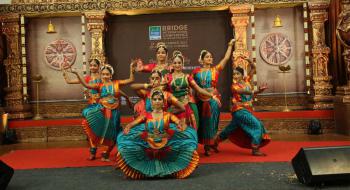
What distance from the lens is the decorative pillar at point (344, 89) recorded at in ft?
24.5

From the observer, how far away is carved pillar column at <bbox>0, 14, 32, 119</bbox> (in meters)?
8.92

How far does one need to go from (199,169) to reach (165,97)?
35.5 inches

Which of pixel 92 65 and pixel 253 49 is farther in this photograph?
pixel 253 49

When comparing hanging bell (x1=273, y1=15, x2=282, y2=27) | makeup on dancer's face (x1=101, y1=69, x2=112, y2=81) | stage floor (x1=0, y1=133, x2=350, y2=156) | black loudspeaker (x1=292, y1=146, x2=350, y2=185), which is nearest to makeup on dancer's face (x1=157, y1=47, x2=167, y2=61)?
makeup on dancer's face (x1=101, y1=69, x2=112, y2=81)

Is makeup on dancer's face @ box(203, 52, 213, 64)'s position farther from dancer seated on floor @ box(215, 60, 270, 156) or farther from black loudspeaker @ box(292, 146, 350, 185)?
black loudspeaker @ box(292, 146, 350, 185)

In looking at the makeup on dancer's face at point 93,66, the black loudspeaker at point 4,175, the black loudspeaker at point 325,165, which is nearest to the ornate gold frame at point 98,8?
the makeup on dancer's face at point 93,66

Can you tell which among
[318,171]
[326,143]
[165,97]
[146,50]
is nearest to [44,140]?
[146,50]

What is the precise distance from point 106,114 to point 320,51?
4.80 metres

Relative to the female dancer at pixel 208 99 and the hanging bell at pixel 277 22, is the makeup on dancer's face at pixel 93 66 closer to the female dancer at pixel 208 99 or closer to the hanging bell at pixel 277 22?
the female dancer at pixel 208 99

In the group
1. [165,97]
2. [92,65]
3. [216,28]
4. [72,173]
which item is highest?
[216,28]

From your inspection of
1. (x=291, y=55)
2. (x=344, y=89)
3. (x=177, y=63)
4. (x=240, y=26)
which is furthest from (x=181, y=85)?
(x=291, y=55)

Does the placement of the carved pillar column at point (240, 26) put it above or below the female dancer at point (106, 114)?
above

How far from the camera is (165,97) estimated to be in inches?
192

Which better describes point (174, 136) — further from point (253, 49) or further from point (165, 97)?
point (253, 49)
